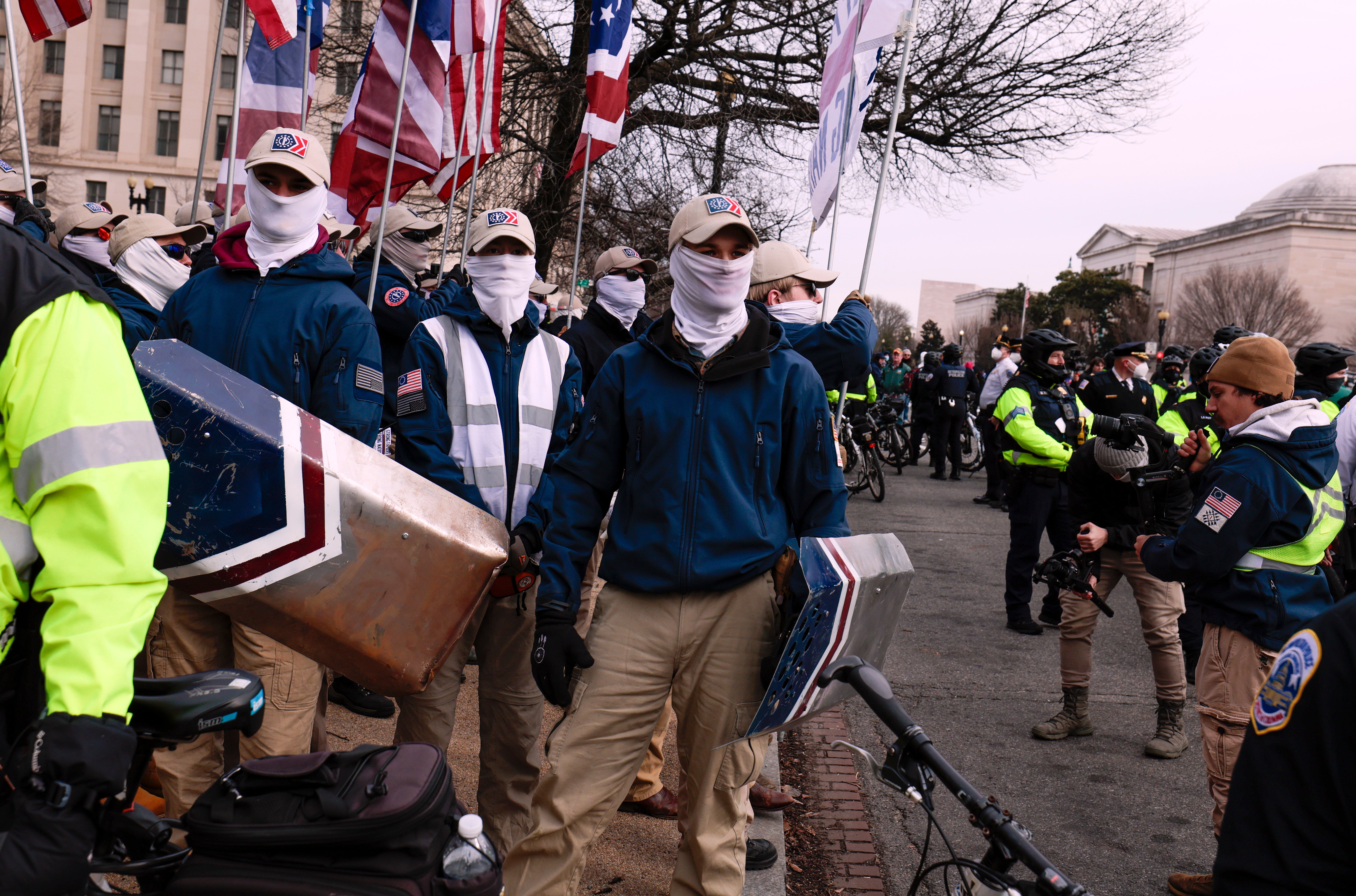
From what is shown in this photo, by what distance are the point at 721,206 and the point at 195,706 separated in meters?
1.92

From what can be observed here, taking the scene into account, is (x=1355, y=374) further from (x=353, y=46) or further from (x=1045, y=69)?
(x=353, y=46)

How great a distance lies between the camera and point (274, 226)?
3436 millimetres

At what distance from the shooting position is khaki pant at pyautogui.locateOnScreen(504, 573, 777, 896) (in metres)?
2.84

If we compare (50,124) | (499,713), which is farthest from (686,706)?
(50,124)

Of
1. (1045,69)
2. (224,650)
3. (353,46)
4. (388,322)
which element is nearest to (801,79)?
(1045,69)

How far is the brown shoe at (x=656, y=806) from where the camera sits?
4188 mm

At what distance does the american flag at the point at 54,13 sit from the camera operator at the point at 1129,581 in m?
5.70

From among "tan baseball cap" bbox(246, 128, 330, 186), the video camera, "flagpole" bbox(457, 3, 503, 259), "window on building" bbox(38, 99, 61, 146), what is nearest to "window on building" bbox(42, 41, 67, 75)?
"window on building" bbox(38, 99, 61, 146)

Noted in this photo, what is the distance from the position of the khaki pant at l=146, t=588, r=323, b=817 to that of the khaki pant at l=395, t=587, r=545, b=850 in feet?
1.08

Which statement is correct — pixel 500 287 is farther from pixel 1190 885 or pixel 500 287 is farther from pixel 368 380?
pixel 1190 885

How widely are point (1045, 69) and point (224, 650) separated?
45.3 ft

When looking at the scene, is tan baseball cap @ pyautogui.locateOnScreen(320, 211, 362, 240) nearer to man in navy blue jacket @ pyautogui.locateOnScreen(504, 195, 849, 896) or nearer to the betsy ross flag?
the betsy ross flag

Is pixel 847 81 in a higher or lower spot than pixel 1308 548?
higher

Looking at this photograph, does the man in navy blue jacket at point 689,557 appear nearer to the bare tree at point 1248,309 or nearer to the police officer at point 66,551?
the police officer at point 66,551
